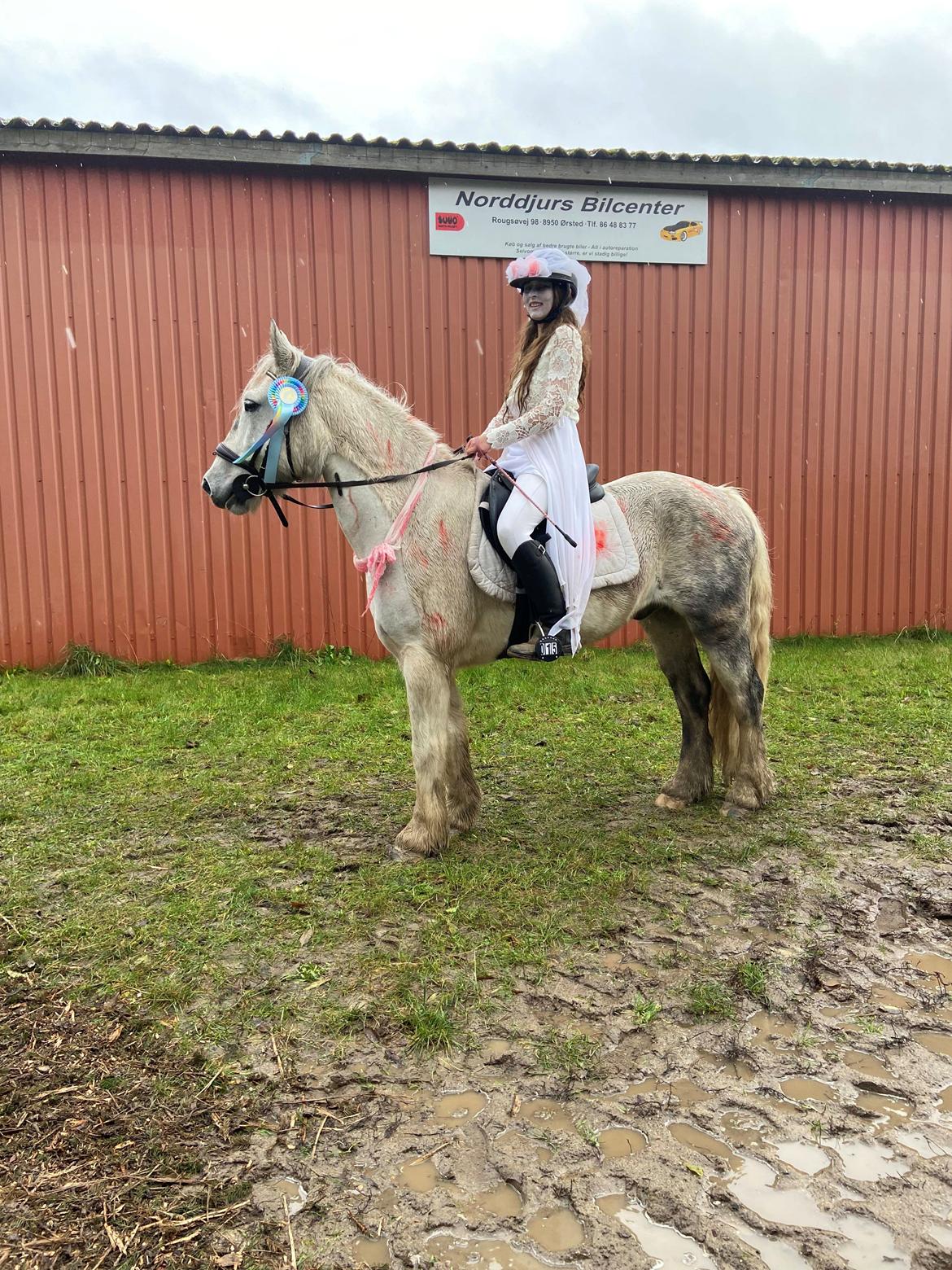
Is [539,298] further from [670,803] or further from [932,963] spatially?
[932,963]

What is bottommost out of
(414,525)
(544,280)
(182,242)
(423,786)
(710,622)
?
(423,786)

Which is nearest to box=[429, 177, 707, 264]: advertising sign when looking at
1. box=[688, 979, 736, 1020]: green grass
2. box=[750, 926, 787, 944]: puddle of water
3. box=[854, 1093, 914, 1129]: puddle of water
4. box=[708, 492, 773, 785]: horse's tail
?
box=[708, 492, 773, 785]: horse's tail

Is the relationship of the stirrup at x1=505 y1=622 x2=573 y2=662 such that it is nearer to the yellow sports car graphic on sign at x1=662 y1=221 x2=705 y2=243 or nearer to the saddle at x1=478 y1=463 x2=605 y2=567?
the saddle at x1=478 y1=463 x2=605 y2=567

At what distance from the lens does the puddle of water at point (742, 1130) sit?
6.41 ft

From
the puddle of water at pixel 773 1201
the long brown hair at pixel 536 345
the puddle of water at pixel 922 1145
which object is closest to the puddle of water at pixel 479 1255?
the puddle of water at pixel 773 1201

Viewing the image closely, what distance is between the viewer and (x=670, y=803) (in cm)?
437

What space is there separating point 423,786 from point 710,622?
1.67 metres

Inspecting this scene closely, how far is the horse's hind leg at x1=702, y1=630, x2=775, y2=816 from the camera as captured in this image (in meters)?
4.12

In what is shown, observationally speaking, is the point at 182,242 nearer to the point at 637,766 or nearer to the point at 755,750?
the point at 637,766

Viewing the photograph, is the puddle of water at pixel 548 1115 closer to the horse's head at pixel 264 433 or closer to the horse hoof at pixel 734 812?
the horse hoof at pixel 734 812

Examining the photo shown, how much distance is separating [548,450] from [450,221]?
5.64 meters

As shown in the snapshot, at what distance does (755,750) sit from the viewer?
4238mm

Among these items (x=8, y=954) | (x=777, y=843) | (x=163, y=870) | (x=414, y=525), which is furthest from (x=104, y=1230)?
(x=777, y=843)

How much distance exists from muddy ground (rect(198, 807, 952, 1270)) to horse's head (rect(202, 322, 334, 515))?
91.4 inches
